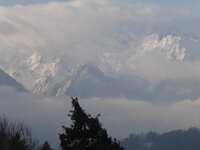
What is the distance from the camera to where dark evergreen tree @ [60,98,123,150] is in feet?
126

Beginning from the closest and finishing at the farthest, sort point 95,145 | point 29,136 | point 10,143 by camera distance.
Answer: point 95,145 → point 10,143 → point 29,136

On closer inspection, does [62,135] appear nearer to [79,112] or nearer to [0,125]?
[79,112]

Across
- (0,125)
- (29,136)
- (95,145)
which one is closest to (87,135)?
(95,145)

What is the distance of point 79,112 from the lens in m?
39.6

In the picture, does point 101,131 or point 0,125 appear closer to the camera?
point 101,131

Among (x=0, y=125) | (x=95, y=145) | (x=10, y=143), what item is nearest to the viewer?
(x=95, y=145)

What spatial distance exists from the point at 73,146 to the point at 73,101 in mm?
3262

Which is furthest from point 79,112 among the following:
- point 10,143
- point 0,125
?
point 0,125

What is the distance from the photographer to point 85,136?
3869 cm

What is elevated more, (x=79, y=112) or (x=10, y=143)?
(x=10, y=143)

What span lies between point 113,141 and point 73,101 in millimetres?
3972

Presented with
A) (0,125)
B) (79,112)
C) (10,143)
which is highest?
(0,125)

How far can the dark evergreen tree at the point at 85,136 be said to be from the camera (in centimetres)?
3834

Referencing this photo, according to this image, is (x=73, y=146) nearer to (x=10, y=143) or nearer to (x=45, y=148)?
(x=10, y=143)
